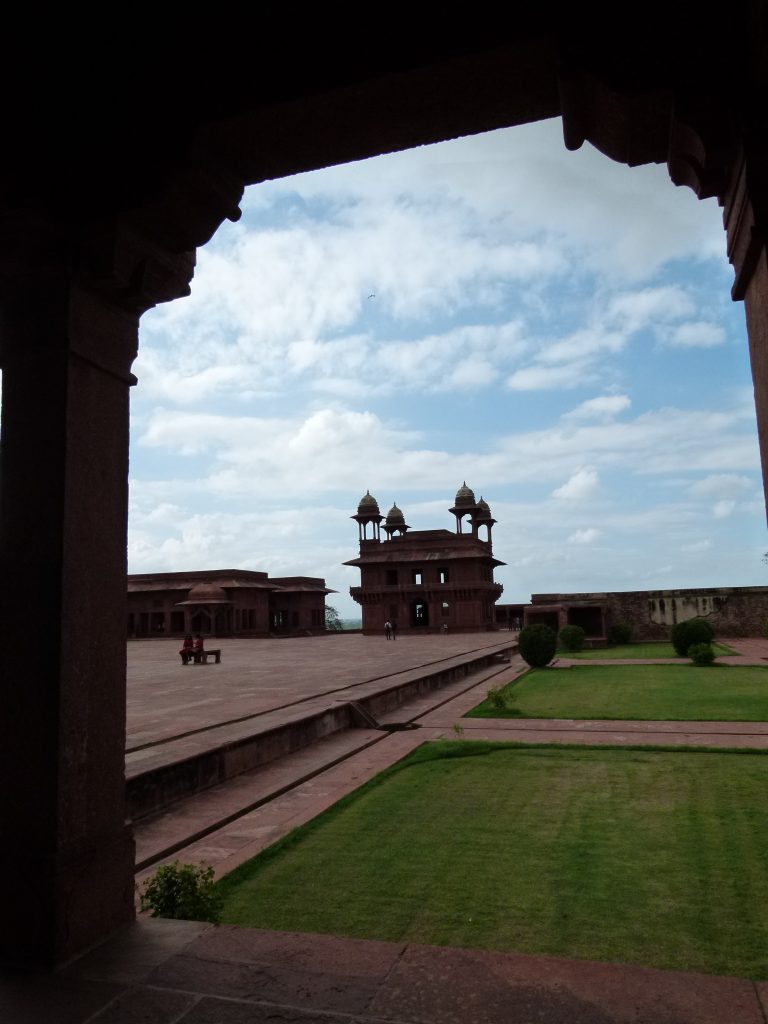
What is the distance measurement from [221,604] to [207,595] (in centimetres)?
81

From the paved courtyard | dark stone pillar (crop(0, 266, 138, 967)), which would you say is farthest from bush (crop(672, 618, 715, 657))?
dark stone pillar (crop(0, 266, 138, 967))

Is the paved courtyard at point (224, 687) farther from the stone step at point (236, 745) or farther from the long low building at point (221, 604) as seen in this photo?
the long low building at point (221, 604)

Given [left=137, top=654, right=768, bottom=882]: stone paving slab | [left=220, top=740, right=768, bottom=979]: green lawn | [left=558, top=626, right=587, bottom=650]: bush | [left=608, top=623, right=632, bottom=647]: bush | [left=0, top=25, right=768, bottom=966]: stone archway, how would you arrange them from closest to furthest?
[left=0, top=25, right=768, bottom=966]: stone archway < [left=220, top=740, right=768, bottom=979]: green lawn < [left=137, top=654, right=768, bottom=882]: stone paving slab < [left=558, top=626, right=587, bottom=650]: bush < [left=608, top=623, right=632, bottom=647]: bush

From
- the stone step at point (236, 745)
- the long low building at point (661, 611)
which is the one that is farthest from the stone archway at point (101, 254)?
the long low building at point (661, 611)

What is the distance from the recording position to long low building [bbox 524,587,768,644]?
26156 mm

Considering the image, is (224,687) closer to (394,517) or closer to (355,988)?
(355,988)

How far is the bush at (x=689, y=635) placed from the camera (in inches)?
712

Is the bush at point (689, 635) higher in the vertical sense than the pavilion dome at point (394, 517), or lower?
lower

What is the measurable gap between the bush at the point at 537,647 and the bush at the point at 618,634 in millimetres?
9870

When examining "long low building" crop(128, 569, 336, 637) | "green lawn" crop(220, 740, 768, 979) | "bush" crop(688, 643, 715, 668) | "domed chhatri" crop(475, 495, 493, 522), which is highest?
"domed chhatri" crop(475, 495, 493, 522)

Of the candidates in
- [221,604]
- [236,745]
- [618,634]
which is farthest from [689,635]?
[221,604]

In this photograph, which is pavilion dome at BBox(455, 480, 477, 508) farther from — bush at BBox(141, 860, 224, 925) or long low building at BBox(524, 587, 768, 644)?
bush at BBox(141, 860, 224, 925)

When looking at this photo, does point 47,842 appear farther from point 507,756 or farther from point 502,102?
point 507,756

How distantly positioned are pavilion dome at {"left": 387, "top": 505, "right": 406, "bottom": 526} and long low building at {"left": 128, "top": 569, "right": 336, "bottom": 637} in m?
6.86
